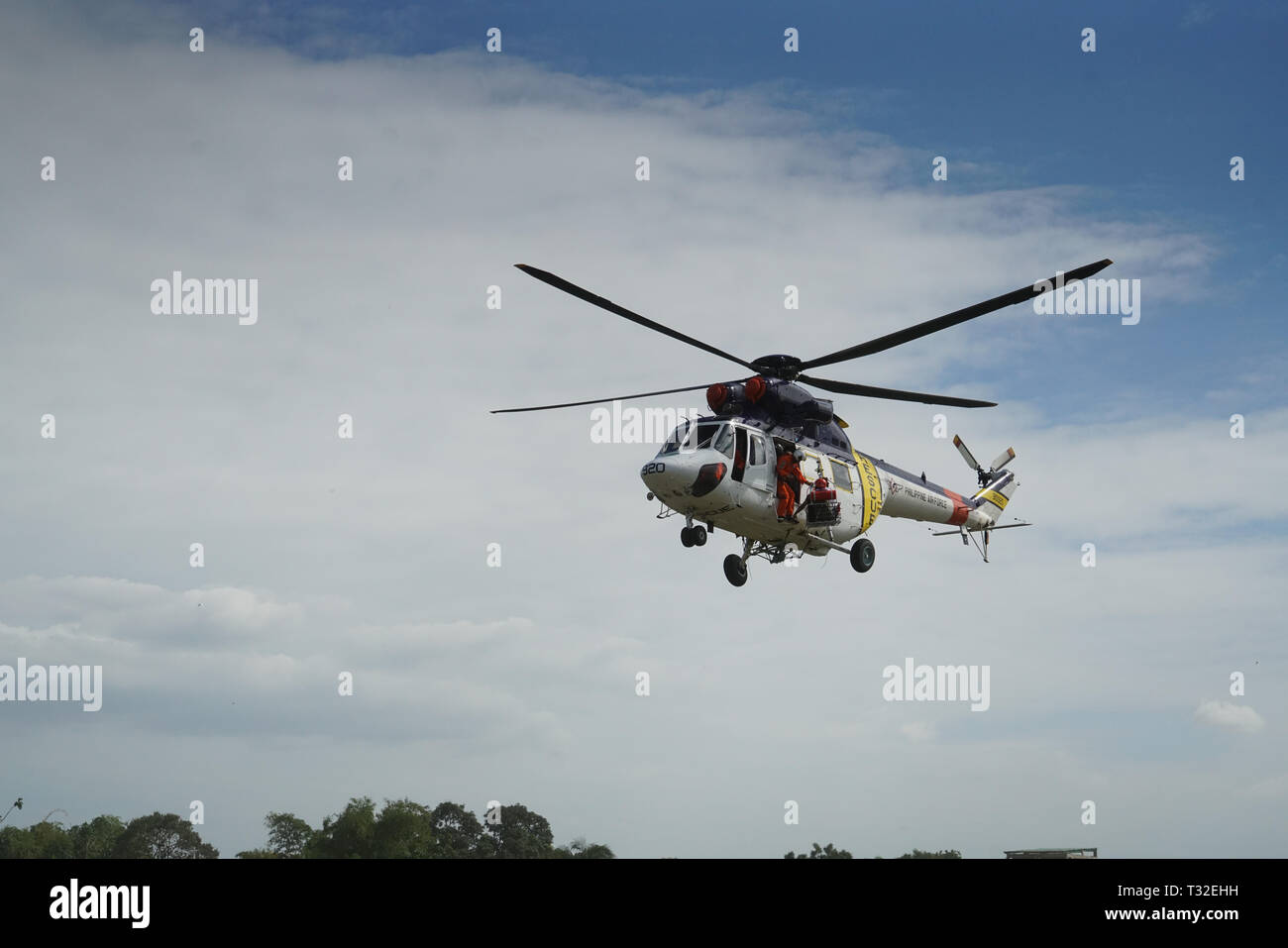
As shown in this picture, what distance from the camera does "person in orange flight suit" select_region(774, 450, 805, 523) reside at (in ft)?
121

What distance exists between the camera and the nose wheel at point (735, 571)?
3722 cm

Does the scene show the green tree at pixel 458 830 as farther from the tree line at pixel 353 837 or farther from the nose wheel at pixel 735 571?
the nose wheel at pixel 735 571

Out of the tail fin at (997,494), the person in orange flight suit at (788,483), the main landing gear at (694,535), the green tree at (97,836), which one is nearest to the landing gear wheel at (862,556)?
the person in orange flight suit at (788,483)

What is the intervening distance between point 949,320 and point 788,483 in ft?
22.1

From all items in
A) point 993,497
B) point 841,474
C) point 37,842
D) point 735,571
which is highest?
point 993,497

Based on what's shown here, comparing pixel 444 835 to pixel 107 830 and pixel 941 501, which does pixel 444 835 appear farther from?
pixel 941 501

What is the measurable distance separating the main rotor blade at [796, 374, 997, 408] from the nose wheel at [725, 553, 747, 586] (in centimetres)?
612

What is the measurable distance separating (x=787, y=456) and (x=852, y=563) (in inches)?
187

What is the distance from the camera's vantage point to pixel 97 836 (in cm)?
11881

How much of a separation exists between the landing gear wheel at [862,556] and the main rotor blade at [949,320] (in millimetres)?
5982

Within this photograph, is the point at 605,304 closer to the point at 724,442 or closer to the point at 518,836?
the point at 724,442

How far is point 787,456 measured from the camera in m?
37.4

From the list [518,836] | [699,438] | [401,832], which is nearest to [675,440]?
[699,438]
